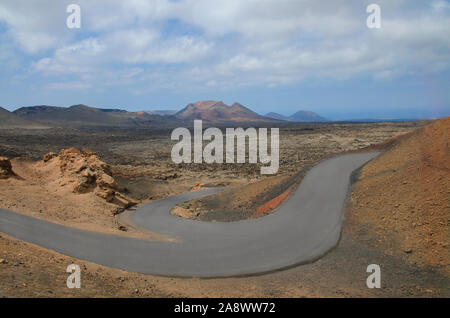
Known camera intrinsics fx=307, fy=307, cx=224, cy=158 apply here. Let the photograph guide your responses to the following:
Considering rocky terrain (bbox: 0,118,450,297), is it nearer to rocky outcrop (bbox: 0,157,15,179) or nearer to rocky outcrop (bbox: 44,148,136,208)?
rocky outcrop (bbox: 44,148,136,208)

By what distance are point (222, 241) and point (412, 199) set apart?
303 inches

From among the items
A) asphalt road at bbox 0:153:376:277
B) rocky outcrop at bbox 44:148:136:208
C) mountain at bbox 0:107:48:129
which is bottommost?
asphalt road at bbox 0:153:376:277

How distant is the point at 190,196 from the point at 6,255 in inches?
657

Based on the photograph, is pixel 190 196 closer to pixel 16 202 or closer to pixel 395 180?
pixel 16 202

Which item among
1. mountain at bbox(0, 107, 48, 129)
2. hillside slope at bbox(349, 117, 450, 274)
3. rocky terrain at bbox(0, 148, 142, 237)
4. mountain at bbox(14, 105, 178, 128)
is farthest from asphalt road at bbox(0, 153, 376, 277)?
mountain at bbox(14, 105, 178, 128)

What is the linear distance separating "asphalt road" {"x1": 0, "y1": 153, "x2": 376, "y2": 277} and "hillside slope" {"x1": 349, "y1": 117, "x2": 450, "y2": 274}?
1.18m

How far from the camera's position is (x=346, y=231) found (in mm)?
11922

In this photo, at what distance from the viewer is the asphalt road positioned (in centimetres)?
1067

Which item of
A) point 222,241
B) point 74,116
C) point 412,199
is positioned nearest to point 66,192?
point 222,241

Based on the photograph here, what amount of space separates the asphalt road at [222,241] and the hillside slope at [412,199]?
118cm

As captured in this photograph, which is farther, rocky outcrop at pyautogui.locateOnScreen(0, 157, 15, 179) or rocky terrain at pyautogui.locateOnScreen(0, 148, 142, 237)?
rocky outcrop at pyautogui.locateOnScreen(0, 157, 15, 179)

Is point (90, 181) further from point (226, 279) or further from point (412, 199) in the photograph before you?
point (412, 199)
